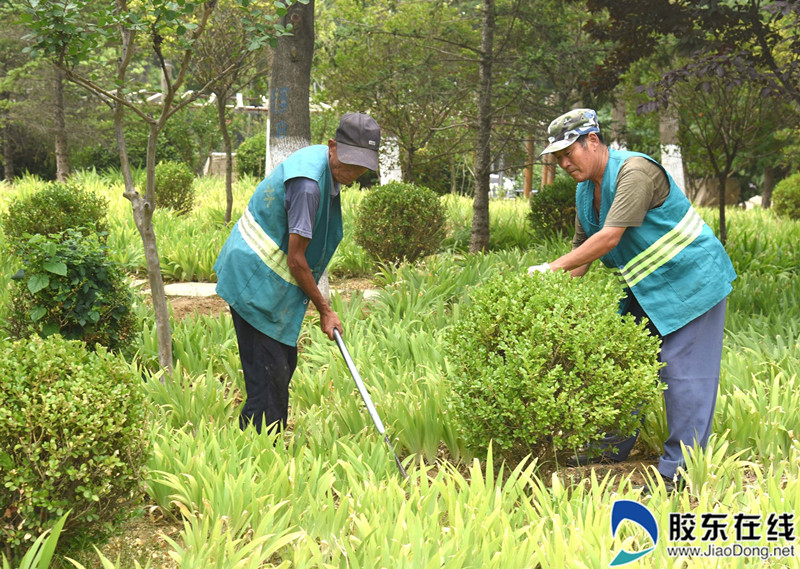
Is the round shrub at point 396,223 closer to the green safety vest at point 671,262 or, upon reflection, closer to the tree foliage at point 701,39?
the tree foliage at point 701,39

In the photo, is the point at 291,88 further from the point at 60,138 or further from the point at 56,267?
the point at 60,138

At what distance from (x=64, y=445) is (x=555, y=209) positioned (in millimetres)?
7340

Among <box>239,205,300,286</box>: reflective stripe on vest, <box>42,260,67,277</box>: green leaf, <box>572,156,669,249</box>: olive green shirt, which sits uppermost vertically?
<box>572,156,669,249</box>: olive green shirt

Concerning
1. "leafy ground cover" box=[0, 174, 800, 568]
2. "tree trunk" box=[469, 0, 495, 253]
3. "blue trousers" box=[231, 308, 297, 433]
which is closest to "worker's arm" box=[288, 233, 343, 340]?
"blue trousers" box=[231, 308, 297, 433]

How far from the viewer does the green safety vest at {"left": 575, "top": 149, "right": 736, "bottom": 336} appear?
11.2ft

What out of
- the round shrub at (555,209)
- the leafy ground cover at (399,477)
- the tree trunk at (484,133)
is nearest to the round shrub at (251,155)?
the round shrub at (555,209)

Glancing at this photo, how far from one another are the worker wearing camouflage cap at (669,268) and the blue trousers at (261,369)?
124 cm

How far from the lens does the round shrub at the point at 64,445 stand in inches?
96.6

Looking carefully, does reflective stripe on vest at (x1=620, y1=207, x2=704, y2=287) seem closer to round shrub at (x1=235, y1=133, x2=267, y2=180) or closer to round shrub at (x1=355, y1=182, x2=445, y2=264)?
round shrub at (x1=355, y1=182, x2=445, y2=264)

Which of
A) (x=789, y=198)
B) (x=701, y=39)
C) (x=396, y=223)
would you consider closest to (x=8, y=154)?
(x=396, y=223)

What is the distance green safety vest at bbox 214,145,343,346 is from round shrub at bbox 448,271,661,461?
84cm

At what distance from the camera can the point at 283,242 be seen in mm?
3664

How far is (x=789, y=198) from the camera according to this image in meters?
14.9

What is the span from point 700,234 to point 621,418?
912mm
